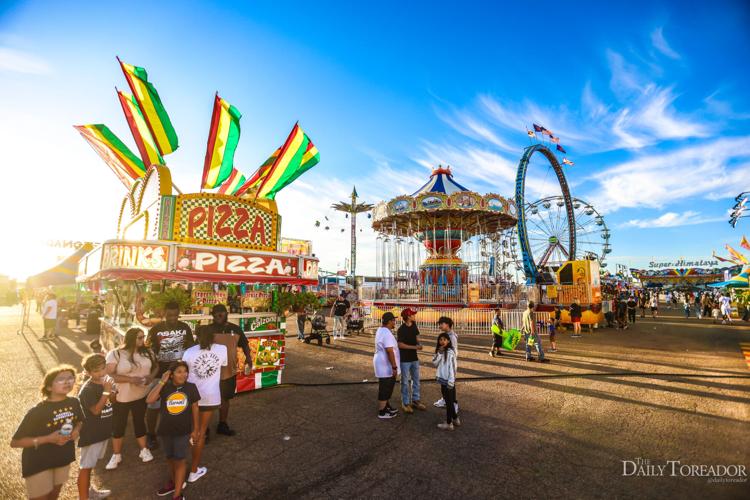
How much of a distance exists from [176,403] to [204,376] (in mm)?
602

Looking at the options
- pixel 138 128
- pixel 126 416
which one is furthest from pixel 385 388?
pixel 138 128

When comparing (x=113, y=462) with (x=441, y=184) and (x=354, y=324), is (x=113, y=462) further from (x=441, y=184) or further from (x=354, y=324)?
(x=441, y=184)

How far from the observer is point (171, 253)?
5504 millimetres

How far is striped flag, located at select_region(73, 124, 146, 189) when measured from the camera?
8633 millimetres

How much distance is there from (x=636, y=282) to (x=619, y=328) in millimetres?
81029

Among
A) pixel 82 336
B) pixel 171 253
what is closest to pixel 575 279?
pixel 171 253

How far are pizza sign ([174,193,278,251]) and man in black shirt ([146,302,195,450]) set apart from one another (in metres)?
1.91

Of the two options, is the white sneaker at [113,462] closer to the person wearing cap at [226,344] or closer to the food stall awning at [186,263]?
the person wearing cap at [226,344]

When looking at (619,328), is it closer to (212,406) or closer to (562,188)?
(562,188)

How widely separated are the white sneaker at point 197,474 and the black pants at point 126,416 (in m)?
1.03

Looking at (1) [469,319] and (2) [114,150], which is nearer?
(2) [114,150]

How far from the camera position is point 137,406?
13.3ft

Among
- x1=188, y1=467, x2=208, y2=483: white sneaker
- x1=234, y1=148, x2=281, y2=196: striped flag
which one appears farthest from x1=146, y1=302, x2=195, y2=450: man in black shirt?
x1=234, y1=148, x2=281, y2=196: striped flag

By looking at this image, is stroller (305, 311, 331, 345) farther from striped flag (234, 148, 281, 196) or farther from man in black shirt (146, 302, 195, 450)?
man in black shirt (146, 302, 195, 450)
